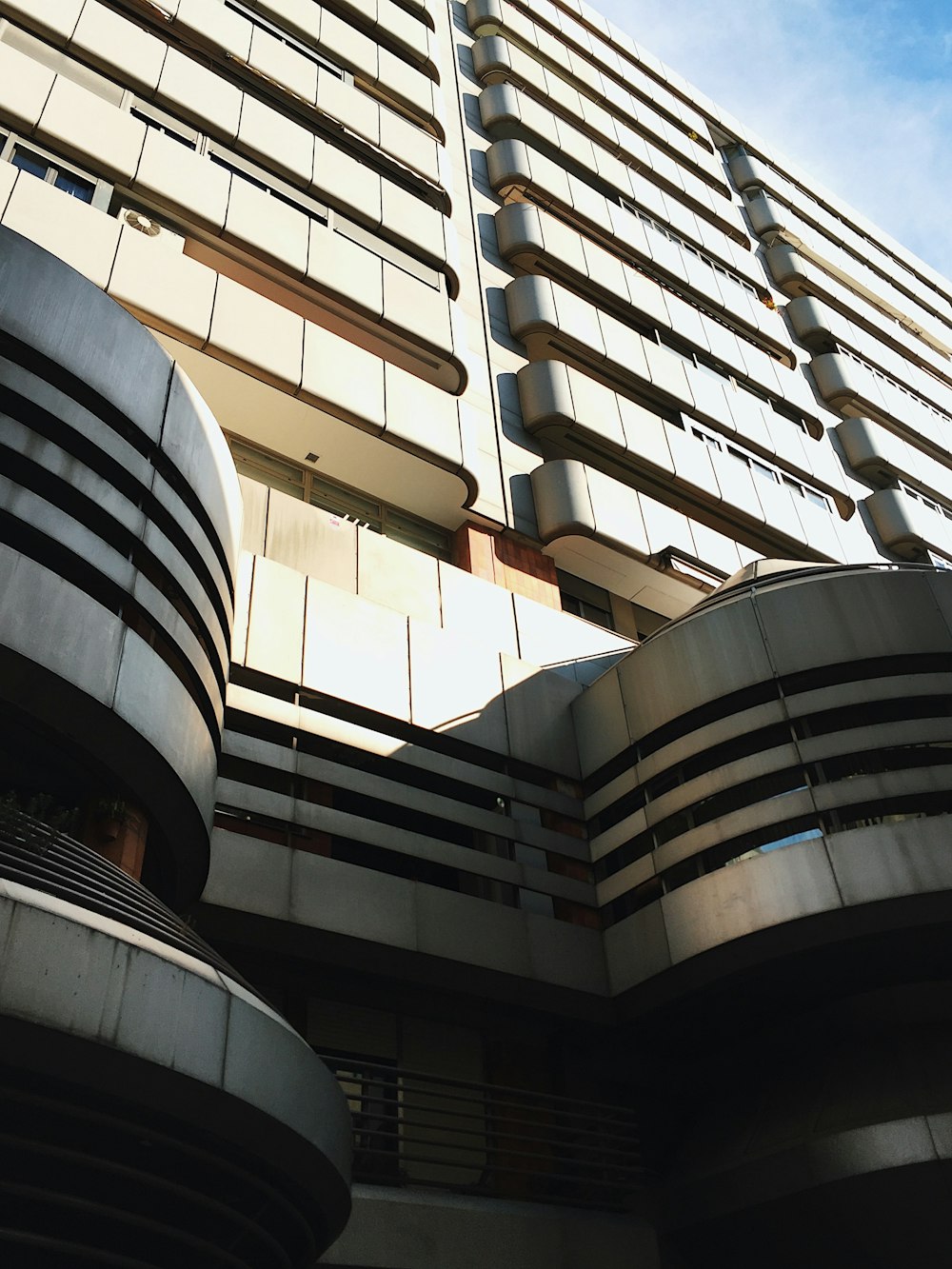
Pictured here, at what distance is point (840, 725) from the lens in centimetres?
1375

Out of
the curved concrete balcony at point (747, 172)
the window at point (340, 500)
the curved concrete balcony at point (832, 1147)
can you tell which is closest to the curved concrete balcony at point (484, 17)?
the curved concrete balcony at point (747, 172)

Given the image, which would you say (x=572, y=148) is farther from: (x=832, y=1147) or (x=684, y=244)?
(x=832, y=1147)

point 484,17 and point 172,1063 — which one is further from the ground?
point 484,17

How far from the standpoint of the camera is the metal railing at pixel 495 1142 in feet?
37.9

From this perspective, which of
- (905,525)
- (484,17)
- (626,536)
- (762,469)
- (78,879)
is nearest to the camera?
(78,879)

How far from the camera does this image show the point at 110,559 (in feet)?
32.9

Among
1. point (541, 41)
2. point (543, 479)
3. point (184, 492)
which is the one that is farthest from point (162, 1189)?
point (541, 41)

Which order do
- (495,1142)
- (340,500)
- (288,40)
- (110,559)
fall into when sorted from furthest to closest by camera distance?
(288,40) < (340,500) < (495,1142) < (110,559)

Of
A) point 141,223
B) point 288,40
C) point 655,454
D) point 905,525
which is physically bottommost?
point 141,223

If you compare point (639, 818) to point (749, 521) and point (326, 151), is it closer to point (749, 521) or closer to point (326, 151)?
point (749, 521)

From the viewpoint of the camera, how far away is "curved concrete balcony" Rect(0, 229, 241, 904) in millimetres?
9273

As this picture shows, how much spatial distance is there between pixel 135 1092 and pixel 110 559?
512 cm

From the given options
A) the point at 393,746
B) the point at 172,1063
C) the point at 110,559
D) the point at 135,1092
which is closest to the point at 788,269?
the point at 393,746

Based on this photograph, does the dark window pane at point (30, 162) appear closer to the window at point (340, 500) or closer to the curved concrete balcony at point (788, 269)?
the window at point (340, 500)
